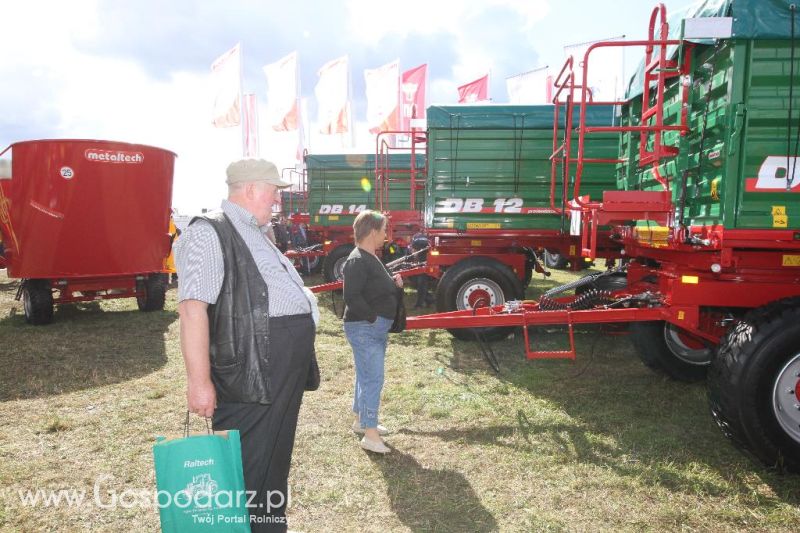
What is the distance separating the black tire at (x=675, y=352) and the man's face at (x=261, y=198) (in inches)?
162

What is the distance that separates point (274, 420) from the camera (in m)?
2.16

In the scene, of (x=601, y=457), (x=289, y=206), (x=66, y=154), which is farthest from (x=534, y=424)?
(x=289, y=206)

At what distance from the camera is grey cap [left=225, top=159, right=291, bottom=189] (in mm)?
2139

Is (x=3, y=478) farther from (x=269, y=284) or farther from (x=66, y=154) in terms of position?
(x=66, y=154)

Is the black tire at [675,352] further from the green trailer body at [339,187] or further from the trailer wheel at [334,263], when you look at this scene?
the green trailer body at [339,187]

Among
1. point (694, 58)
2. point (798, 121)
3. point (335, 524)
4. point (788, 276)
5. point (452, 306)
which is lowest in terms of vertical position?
point (335, 524)

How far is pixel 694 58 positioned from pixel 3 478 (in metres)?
5.25

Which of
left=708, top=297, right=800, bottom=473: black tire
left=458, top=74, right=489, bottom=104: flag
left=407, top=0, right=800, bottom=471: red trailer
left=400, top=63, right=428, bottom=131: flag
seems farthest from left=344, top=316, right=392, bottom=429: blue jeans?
left=458, top=74, right=489, bottom=104: flag

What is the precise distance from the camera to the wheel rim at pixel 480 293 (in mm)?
6492

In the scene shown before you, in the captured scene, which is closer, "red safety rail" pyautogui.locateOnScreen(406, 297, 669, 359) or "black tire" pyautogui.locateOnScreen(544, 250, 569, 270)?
"red safety rail" pyautogui.locateOnScreen(406, 297, 669, 359)

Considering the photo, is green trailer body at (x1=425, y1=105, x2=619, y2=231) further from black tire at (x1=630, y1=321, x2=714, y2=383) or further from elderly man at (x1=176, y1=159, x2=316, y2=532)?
elderly man at (x1=176, y1=159, x2=316, y2=532)

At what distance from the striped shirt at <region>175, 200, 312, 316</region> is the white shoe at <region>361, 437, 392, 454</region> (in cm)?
173

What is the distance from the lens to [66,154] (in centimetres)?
730

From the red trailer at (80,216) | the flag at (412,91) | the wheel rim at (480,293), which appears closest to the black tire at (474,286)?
the wheel rim at (480,293)
